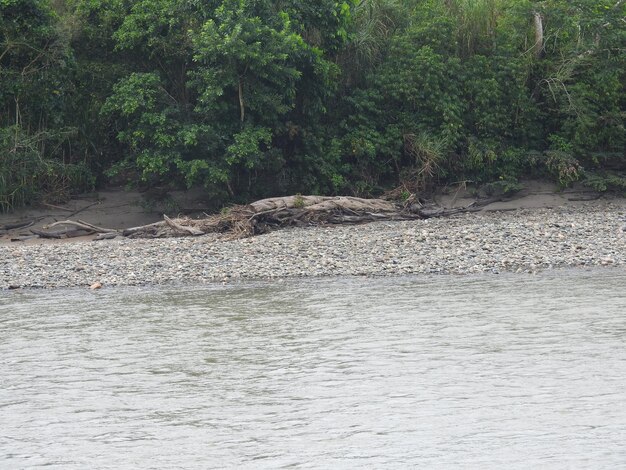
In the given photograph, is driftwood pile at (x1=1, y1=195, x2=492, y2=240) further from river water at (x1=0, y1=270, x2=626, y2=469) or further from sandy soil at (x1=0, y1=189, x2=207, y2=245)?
river water at (x1=0, y1=270, x2=626, y2=469)

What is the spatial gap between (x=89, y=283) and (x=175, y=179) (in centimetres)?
757

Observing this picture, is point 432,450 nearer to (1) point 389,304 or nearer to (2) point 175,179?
(1) point 389,304

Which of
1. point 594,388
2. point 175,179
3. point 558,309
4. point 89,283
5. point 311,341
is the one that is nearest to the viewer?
point 594,388

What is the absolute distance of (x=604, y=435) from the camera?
24.6 feet

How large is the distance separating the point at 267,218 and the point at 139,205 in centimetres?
380

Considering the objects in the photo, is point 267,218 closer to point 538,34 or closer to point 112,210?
point 112,210

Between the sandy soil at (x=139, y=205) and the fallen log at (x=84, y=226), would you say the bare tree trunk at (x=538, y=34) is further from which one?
the fallen log at (x=84, y=226)

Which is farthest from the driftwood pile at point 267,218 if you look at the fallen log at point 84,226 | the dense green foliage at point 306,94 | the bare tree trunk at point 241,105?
the bare tree trunk at point 241,105

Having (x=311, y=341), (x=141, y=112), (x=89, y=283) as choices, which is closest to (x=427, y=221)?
(x=141, y=112)

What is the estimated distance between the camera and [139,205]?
22641mm

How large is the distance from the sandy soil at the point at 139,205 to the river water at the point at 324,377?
8.05 m

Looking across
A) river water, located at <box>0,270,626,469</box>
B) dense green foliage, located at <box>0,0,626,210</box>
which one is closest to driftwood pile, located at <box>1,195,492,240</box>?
dense green foliage, located at <box>0,0,626,210</box>

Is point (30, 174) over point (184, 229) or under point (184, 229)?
over

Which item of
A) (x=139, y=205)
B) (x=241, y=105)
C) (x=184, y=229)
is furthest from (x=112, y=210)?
(x=241, y=105)
